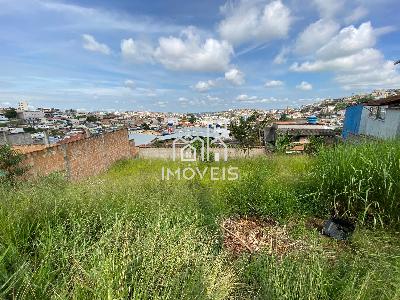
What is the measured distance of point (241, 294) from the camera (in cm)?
232

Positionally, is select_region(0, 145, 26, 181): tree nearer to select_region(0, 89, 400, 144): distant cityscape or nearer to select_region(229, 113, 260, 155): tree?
→ select_region(0, 89, 400, 144): distant cityscape

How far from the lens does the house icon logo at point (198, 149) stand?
12.3 m

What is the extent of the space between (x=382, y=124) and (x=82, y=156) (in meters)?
14.8

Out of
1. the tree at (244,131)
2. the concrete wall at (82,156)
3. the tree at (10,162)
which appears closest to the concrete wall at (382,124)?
the tree at (244,131)

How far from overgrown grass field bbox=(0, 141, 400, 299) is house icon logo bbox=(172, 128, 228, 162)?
25.0 feet

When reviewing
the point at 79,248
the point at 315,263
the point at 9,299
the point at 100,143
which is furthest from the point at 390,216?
the point at 100,143

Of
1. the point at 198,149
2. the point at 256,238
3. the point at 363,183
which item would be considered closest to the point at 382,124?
the point at 198,149

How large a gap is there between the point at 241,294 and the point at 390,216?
255cm

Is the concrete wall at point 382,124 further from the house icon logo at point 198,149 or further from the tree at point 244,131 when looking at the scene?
the house icon logo at point 198,149

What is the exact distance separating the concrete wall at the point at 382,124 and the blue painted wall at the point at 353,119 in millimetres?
509

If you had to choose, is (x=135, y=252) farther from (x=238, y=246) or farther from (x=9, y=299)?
(x=238, y=246)

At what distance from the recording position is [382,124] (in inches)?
552
